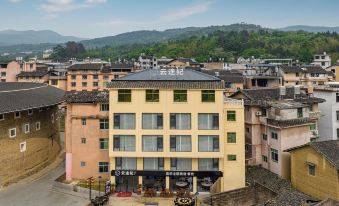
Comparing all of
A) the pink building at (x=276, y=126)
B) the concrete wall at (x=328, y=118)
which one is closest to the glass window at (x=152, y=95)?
the pink building at (x=276, y=126)

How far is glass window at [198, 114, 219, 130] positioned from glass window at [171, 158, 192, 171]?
3.69m

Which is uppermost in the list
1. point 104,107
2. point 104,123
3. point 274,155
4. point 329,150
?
point 104,107

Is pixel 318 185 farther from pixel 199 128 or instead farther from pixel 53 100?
pixel 53 100

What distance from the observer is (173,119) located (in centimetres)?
3706

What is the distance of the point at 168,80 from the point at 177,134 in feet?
18.5

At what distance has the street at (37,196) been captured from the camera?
3647 cm

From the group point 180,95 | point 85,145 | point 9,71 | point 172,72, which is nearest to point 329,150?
point 180,95

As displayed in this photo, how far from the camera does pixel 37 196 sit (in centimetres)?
3856

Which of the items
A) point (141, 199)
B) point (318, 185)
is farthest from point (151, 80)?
point (318, 185)

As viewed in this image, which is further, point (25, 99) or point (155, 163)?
point (25, 99)

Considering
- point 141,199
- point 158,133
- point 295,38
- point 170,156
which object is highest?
point 295,38

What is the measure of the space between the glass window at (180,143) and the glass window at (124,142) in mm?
3971

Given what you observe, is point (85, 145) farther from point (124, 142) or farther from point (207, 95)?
point (207, 95)

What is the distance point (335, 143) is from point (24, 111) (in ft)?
115
